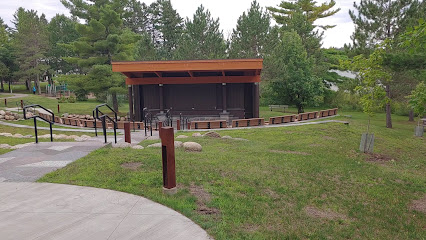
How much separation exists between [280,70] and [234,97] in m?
8.22

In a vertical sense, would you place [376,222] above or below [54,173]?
below

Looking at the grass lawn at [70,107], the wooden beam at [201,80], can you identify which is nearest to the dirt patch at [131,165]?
the wooden beam at [201,80]

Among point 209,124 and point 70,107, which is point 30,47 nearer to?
point 70,107

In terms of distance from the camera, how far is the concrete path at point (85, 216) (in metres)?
4.45

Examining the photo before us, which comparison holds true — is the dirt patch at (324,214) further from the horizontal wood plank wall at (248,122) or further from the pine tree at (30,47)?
the pine tree at (30,47)

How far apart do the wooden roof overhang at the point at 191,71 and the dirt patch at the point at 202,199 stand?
13644 millimetres

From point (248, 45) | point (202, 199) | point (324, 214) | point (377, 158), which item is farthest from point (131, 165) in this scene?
point (248, 45)

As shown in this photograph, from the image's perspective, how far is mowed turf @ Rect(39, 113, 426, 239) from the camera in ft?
16.9

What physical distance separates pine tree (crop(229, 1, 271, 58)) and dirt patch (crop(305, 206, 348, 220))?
25.8 m

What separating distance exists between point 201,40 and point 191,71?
13.4 metres

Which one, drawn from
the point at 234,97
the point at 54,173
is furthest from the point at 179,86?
the point at 54,173

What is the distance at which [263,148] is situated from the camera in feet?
36.9

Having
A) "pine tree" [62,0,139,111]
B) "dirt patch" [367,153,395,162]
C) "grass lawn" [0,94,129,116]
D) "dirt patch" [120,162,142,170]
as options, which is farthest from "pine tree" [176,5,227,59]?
"dirt patch" [120,162,142,170]

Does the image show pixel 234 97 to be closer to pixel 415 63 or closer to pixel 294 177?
pixel 415 63
